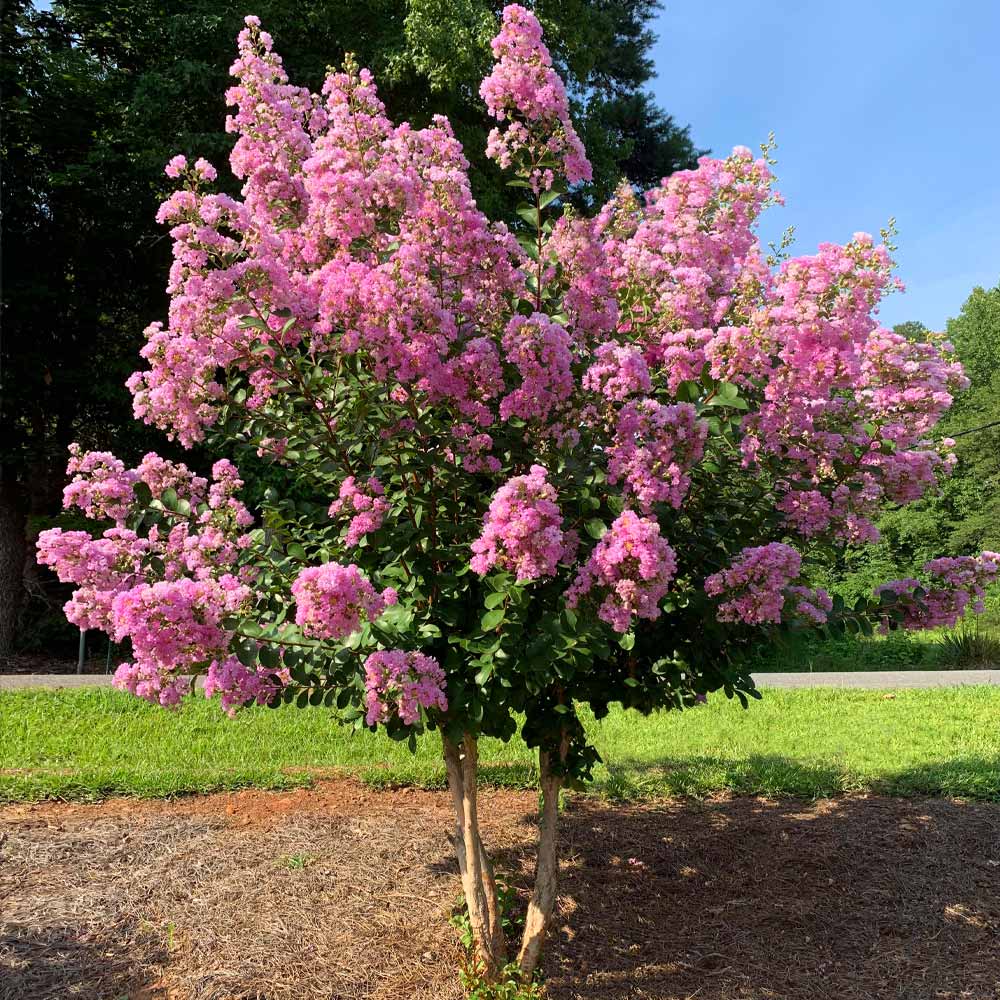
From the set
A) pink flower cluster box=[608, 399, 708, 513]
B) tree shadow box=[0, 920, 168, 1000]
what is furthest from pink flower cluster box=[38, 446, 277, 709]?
tree shadow box=[0, 920, 168, 1000]

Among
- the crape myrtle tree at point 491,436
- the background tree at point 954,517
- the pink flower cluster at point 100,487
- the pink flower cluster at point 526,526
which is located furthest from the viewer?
the background tree at point 954,517

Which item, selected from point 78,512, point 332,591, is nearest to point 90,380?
point 78,512

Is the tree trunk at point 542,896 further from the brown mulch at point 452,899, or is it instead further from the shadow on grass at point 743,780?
the shadow on grass at point 743,780

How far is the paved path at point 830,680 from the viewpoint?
8203 millimetres

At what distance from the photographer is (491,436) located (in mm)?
2598

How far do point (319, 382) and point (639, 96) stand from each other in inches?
585

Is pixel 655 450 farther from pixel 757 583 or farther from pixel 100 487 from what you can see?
pixel 100 487

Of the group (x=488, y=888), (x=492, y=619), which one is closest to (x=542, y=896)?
(x=488, y=888)

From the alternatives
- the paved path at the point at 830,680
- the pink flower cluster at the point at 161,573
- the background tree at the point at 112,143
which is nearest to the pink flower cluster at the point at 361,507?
the pink flower cluster at the point at 161,573

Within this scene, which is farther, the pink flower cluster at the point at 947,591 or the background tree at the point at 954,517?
the background tree at the point at 954,517

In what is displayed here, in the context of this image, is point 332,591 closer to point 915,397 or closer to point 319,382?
point 319,382

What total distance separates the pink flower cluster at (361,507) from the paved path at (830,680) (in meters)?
6.51

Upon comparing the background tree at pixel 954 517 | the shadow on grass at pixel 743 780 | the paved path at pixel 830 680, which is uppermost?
the background tree at pixel 954 517

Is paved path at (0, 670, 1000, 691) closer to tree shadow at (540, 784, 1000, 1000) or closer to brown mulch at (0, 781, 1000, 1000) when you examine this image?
brown mulch at (0, 781, 1000, 1000)
